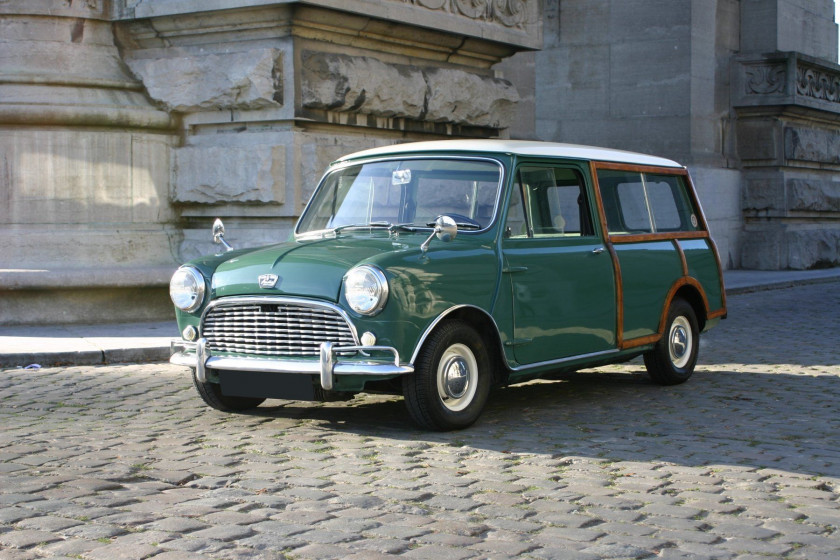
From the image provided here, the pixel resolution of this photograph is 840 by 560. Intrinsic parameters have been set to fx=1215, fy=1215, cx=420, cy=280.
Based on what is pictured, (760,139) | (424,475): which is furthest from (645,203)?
(760,139)

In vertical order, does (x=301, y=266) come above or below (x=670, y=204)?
below

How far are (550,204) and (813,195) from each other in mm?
15186

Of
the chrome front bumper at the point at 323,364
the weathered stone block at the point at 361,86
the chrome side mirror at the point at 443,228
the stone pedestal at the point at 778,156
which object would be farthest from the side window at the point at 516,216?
the stone pedestal at the point at 778,156

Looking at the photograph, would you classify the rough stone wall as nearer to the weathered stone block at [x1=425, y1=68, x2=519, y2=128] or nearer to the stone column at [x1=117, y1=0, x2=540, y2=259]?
the stone column at [x1=117, y1=0, x2=540, y2=259]

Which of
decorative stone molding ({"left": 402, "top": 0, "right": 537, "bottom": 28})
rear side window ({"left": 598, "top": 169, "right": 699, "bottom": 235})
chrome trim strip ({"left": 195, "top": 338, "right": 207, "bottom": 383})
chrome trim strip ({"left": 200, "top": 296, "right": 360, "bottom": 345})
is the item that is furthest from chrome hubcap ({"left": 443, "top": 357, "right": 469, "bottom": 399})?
decorative stone molding ({"left": 402, "top": 0, "right": 537, "bottom": 28})

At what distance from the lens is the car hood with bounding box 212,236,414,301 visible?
6207mm

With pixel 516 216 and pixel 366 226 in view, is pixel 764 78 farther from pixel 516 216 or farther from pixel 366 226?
pixel 366 226

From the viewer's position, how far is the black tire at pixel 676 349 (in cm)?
827

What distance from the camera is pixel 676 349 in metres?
8.50

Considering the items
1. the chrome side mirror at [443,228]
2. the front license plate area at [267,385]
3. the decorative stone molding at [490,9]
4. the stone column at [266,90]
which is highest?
the decorative stone molding at [490,9]

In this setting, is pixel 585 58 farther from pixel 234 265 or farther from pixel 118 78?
pixel 234 265

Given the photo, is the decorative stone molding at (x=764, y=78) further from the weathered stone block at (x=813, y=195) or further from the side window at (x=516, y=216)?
the side window at (x=516, y=216)

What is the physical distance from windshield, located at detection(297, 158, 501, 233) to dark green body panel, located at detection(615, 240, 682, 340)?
49.0 inches

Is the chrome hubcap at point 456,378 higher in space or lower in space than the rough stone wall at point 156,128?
lower
